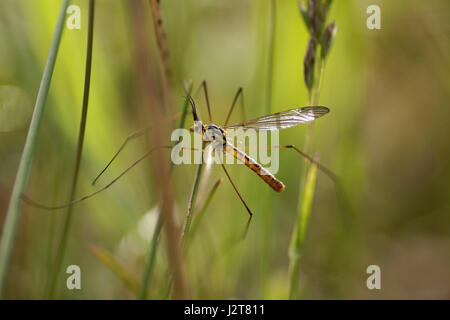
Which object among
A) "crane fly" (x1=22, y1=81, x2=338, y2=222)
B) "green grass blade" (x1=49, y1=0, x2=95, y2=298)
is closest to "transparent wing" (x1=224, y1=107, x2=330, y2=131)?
"crane fly" (x1=22, y1=81, x2=338, y2=222)

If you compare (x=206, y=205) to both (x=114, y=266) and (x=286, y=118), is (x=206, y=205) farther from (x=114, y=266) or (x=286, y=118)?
(x=286, y=118)

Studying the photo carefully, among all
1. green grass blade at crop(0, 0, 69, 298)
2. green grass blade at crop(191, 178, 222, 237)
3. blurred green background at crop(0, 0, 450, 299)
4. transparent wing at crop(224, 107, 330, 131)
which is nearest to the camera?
green grass blade at crop(0, 0, 69, 298)

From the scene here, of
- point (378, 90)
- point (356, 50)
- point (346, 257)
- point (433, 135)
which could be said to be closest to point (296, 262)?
point (346, 257)

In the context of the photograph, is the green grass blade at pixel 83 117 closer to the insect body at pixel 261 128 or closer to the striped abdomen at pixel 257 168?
the insect body at pixel 261 128

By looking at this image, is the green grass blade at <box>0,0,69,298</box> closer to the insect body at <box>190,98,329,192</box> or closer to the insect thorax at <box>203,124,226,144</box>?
the insect body at <box>190,98,329,192</box>

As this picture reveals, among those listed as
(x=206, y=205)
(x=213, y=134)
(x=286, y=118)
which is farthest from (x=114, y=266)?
(x=286, y=118)
